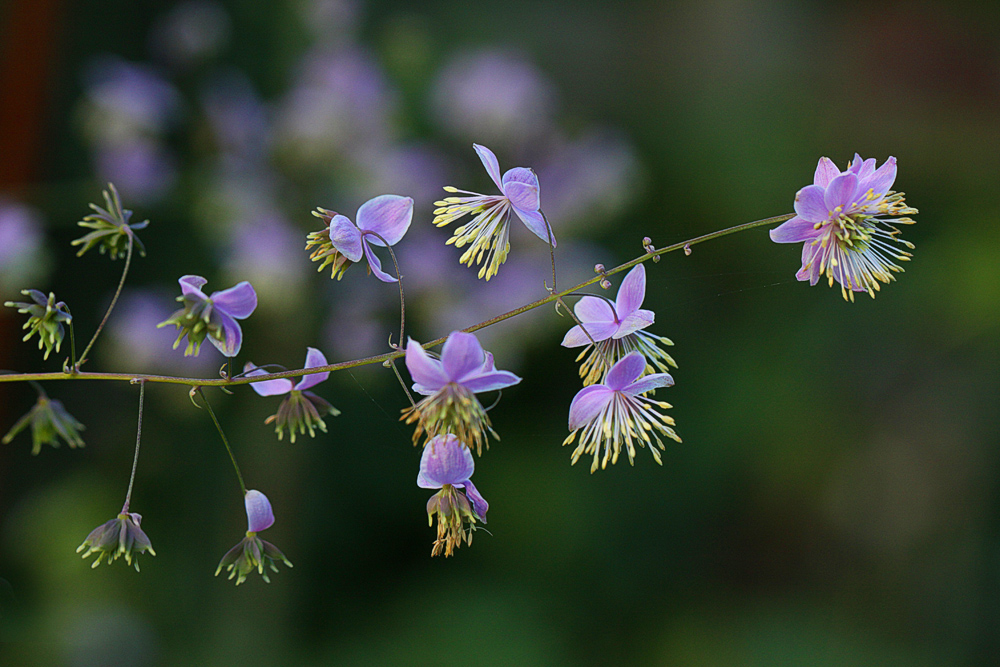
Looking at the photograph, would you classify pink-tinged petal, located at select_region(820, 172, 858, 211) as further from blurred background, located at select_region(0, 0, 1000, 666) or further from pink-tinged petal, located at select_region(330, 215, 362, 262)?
blurred background, located at select_region(0, 0, 1000, 666)

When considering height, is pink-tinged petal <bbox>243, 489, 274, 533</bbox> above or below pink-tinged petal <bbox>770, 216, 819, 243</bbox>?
below

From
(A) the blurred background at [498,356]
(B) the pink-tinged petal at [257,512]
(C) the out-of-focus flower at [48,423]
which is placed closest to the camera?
(C) the out-of-focus flower at [48,423]

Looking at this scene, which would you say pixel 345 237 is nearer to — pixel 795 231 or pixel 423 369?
pixel 423 369

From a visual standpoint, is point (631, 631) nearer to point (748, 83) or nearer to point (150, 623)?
point (150, 623)

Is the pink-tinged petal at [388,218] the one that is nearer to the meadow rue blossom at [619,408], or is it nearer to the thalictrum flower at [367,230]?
the thalictrum flower at [367,230]

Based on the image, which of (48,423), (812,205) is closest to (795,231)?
(812,205)

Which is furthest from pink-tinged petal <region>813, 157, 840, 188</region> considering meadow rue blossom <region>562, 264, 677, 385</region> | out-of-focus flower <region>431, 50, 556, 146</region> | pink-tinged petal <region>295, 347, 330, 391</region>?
out-of-focus flower <region>431, 50, 556, 146</region>

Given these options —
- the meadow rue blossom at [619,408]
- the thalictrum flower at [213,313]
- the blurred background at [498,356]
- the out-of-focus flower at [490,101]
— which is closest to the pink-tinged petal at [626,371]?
the meadow rue blossom at [619,408]
